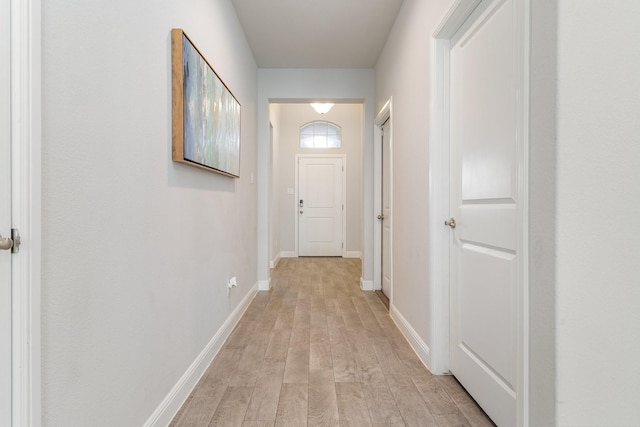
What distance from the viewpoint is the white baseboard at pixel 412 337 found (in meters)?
2.18

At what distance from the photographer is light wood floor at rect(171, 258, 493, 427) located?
1.63 metres

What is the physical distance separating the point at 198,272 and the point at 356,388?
1.04 metres

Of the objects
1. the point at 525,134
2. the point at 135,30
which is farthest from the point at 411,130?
the point at 135,30

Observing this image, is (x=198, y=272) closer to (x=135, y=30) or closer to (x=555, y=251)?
(x=135, y=30)

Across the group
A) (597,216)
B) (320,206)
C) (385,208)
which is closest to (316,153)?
(320,206)

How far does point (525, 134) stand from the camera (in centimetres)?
119

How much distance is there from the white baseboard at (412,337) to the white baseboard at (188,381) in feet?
4.21

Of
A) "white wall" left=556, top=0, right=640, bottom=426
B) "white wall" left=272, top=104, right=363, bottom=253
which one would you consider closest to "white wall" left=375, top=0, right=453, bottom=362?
"white wall" left=556, top=0, right=640, bottom=426

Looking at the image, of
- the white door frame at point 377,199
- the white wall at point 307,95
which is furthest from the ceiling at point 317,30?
the white door frame at point 377,199

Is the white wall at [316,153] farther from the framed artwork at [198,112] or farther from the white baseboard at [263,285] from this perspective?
the framed artwork at [198,112]

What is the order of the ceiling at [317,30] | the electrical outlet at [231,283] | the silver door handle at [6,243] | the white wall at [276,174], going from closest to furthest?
the silver door handle at [6,243]
the electrical outlet at [231,283]
the ceiling at [317,30]
the white wall at [276,174]

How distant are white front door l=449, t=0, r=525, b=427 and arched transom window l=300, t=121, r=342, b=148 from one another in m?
5.00

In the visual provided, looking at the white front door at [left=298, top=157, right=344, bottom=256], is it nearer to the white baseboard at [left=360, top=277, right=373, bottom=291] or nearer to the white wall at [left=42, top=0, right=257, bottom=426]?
the white baseboard at [left=360, top=277, right=373, bottom=291]

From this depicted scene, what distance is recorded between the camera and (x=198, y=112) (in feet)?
6.23
